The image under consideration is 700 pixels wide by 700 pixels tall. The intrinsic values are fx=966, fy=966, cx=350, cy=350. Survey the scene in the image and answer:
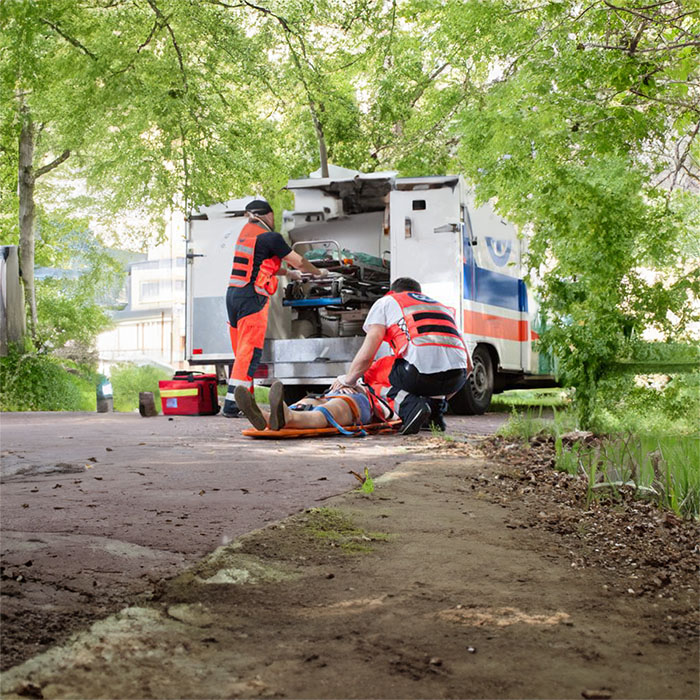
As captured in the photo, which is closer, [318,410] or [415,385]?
[318,410]

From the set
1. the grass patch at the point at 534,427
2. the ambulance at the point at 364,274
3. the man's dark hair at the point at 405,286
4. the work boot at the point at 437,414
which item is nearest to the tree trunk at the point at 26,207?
the ambulance at the point at 364,274

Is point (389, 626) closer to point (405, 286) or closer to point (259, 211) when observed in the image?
point (405, 286)

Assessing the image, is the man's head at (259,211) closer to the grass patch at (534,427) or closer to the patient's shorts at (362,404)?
the patient's shorts at (362,404)

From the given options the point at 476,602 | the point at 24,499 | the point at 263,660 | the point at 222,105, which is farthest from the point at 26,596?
the point at 222,105

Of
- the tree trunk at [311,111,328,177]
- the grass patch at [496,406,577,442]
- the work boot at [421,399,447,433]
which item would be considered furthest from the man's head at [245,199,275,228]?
the tree trunk at [311,111,328,177]

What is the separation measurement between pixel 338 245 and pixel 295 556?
366 inches

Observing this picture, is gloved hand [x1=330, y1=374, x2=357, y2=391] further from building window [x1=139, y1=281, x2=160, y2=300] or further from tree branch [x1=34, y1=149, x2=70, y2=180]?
building window [x1=139, y1=281, x2=160, y2=300]

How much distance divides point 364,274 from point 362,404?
3957 mm

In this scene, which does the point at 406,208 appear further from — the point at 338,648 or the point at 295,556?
the point at 338,648

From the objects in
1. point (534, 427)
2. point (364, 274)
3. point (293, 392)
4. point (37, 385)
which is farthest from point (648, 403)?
point (37, 385)

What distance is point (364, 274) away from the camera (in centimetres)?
1220

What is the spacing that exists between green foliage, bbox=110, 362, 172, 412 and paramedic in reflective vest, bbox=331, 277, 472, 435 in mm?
10450

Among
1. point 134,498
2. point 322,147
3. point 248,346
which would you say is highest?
point 322,147

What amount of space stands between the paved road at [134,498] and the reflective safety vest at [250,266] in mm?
2702
